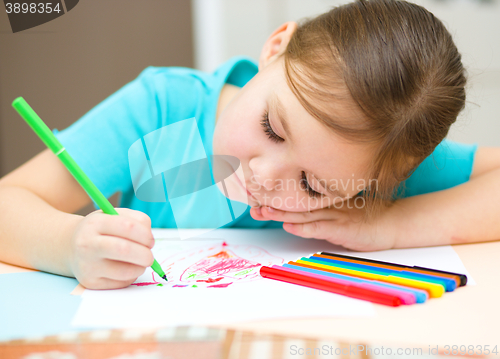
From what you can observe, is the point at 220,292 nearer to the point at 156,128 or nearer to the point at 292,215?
the point at 292,215

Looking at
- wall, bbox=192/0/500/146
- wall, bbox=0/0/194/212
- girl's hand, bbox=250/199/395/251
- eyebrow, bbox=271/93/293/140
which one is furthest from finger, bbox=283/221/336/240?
A: wall, bbox=192/0/500/146

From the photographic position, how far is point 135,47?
1.05 meters

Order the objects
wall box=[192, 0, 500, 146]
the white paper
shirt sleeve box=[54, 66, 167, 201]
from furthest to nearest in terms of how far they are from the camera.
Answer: wall box=[192, 0, 500, 146] → shirt sleeve box=[54, 66, 167, 201] → the white paper

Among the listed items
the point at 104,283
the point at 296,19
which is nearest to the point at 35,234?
the point at 104,283

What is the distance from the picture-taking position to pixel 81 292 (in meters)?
0.31

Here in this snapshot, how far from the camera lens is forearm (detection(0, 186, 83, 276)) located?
1.15 feet

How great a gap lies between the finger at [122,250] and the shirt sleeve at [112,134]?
227mm

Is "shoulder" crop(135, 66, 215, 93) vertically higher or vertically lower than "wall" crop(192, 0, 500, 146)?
higher

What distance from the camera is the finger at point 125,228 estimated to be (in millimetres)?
306

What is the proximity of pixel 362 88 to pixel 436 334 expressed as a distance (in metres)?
0.22

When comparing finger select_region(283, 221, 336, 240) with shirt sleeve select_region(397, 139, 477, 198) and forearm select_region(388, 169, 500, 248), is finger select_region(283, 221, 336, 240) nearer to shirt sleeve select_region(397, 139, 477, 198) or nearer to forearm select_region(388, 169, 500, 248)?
forearm select_region(388, 169, 500, 248)

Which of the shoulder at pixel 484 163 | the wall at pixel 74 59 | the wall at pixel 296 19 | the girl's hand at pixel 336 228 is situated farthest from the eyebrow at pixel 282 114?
the wall at pixel 296 19

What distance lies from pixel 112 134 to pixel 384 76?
13.5 inches

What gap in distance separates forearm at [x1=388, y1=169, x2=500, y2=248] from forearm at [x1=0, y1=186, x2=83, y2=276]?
351mm
